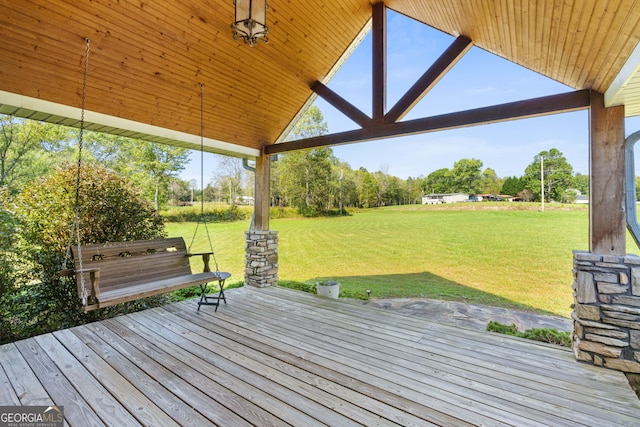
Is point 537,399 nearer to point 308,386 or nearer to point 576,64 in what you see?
point 308,386

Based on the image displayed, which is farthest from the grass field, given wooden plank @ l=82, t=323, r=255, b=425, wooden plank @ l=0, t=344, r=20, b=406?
wooden plank @ l=0, t=344, r=20, b=406

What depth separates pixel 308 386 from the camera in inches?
83.4

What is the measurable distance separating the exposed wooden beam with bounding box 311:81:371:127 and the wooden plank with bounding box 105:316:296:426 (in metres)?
3.32

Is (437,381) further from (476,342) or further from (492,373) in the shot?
(476,342)

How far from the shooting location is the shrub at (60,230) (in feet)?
10.9

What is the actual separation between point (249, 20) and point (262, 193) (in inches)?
131

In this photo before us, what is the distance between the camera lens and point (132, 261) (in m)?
3.46

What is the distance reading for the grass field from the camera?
5160 millimetres

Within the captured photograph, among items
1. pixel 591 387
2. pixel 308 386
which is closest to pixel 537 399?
pixel 591 387

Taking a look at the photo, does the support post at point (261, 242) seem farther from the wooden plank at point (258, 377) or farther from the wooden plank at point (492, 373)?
the wooden plank at point (492, 373)

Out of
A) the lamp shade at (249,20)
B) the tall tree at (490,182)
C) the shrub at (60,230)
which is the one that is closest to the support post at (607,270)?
the lamp shade at (249,20)

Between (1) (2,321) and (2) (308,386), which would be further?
(1) (2,321)

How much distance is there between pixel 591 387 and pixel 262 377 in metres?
2.50

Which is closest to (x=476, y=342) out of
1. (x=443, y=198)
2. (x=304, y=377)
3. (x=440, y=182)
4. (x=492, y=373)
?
(x=492, y=373)
